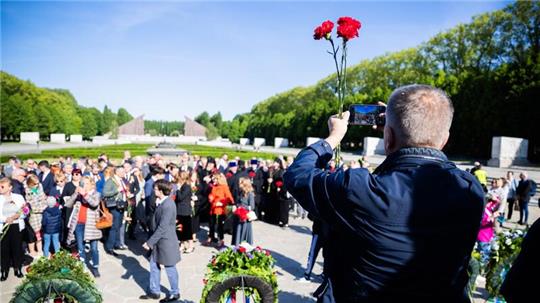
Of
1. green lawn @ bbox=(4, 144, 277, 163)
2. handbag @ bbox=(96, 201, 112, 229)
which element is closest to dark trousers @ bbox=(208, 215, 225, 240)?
handbag @ bbox=(96, 201, 112, 229)

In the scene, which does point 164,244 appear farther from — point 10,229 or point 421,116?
point 421,116

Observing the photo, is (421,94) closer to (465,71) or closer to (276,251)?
(276,251)

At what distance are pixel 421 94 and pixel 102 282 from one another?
286 inches

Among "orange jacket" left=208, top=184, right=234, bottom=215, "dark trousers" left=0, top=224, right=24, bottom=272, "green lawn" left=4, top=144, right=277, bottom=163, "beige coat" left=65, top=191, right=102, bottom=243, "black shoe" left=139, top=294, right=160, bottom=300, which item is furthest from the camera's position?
"green lawn" left=4, top=144, right=277, bottom=163

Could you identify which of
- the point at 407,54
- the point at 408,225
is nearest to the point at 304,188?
the point at 408,225

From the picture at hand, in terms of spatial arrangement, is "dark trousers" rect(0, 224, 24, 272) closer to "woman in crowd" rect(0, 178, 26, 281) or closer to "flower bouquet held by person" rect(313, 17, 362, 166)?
"woman in crowd" rect(0, 178, 26, 281)

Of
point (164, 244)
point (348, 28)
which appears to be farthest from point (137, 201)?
point (348, 28)

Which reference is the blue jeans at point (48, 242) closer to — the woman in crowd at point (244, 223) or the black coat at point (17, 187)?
the black coat at point (17, 187)

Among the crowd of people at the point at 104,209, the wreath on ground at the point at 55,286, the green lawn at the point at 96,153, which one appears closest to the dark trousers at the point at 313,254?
the crowd of people at the point at 104,209

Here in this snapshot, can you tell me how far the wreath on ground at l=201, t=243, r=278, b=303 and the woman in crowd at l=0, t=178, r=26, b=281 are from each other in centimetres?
451

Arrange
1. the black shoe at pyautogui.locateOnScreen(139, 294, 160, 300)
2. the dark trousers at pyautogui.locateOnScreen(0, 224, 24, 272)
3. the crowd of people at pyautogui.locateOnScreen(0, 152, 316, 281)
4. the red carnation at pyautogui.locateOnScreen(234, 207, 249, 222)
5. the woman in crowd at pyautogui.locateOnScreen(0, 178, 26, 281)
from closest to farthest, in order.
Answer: the black shoe at pyautogui.locateOnScreen(139, 294, 160, 300)
the woman in crowd at pyautogui.locateOnScreen(0, 178, 26, 281)
the dark trousers at pyautogui.locateOnScreen(0, 224, 24, 272)
the crowd of people at pyautogui.locateOnScreen(0, 152, 316, 281)
the red carnation at pyautogui.locateOnScreen(234, 207, 249, 222)

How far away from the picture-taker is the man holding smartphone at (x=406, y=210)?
1.52 m

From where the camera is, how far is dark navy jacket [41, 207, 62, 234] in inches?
302

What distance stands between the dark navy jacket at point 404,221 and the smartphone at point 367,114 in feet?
1.31
